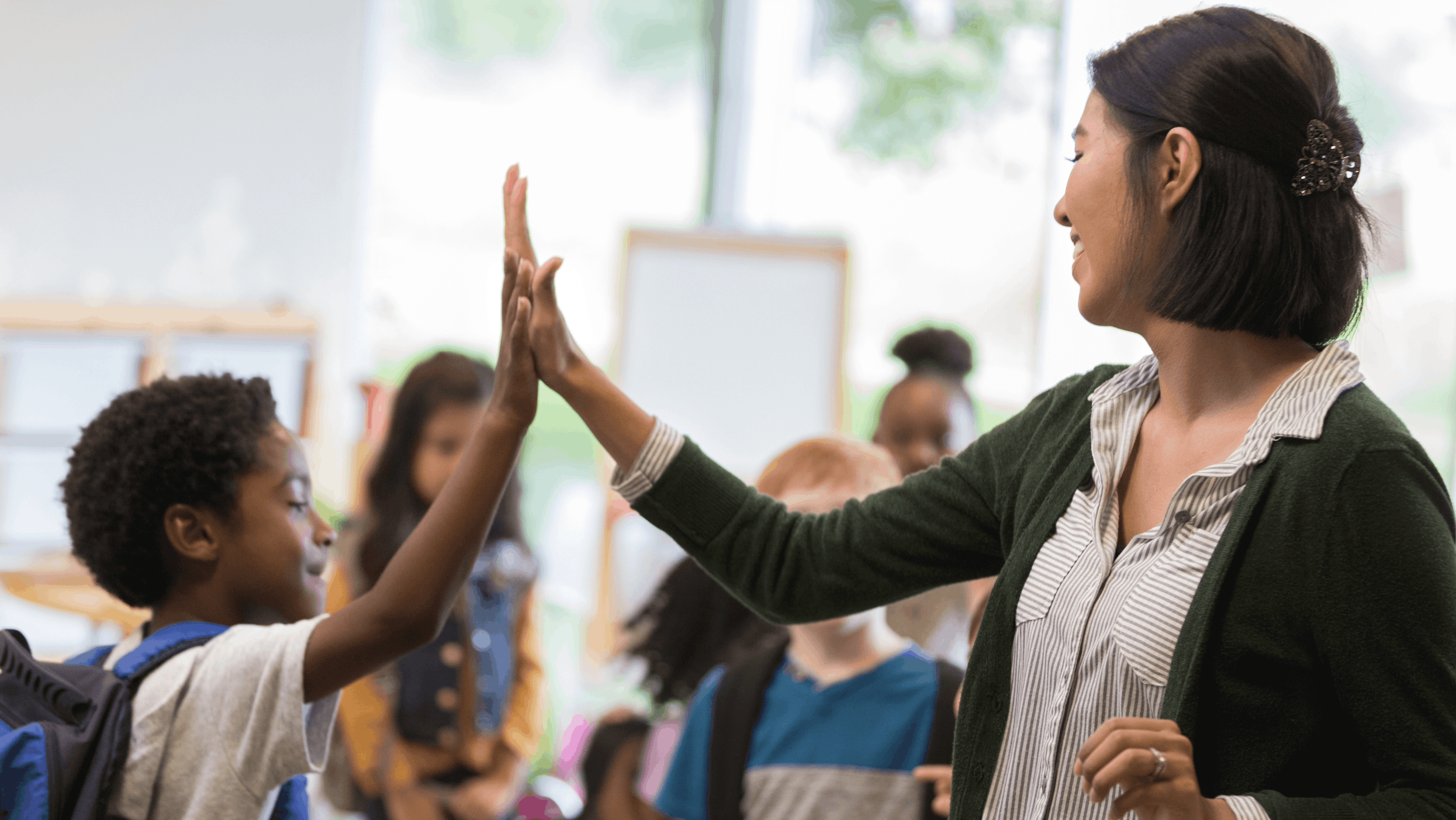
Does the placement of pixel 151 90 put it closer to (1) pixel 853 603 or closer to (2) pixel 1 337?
(2) pixel 1 337

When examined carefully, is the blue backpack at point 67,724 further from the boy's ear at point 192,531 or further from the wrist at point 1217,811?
the wrist at point 1217,811

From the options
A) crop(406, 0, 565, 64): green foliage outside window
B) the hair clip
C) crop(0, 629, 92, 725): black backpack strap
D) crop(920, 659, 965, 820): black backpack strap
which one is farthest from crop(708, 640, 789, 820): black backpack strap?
crop(406, 0, 565, 64): green foliage outside window

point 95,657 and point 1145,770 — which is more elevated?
point 1145,770

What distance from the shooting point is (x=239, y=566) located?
1.19 metres

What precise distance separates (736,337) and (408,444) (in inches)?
48.7

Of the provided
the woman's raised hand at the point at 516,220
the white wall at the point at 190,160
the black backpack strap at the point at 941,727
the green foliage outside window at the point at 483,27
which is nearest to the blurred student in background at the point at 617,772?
the black backpack strap at the point at 941,727

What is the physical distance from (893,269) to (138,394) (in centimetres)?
339

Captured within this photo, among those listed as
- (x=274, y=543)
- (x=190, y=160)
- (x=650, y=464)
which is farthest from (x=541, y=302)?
(x=190, y=160)

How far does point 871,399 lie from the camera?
13.8ft

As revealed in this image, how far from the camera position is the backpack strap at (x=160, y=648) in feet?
3.57

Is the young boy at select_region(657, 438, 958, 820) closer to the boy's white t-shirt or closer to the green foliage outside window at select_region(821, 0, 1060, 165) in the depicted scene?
the boy's white t-shirt

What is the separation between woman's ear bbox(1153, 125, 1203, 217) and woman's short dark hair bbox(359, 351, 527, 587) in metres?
2.09

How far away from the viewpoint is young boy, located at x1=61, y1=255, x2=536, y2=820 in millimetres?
1062

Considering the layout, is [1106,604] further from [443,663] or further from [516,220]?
[443,663]
